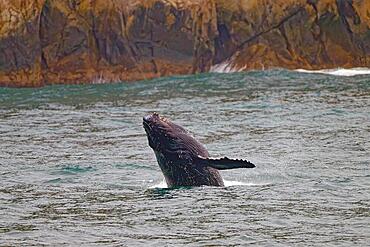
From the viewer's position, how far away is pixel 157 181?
1639 cm

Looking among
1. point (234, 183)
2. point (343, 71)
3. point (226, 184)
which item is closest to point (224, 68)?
point (343, 71)

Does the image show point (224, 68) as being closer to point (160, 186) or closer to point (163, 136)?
point (160, 186)

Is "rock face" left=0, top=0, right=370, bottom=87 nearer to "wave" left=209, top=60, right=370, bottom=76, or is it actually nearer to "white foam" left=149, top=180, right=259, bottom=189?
"wave" left=209, top=60, right=370, bottom=76

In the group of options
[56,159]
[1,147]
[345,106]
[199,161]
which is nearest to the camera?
[199,161]

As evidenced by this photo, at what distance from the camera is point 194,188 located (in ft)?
48.9

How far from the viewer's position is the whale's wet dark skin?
49.1 ft

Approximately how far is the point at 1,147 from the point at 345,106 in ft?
31.5

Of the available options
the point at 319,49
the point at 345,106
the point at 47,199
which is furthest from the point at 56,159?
the point at 319,49

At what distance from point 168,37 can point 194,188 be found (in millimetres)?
25092

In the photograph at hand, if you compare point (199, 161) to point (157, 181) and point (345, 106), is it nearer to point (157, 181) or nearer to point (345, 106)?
point (157, 181)

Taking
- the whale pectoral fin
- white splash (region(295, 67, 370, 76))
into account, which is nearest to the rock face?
white splash (region(295, 67, 370, 76))

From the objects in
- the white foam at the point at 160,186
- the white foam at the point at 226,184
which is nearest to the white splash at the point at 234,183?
the white foam at the point at 226,184

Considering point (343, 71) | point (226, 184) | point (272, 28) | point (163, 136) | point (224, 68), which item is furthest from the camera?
point (272, 28)

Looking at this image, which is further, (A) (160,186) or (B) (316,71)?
(B) (316,71)
